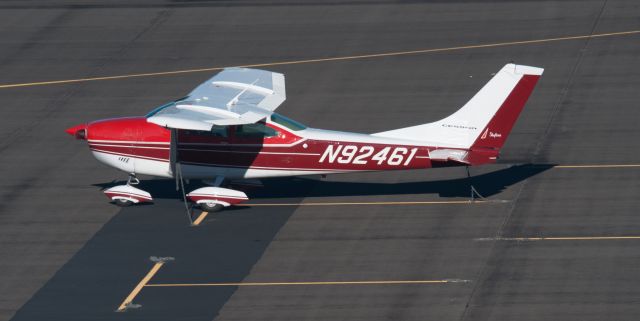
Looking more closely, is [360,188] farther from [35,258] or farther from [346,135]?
[35,258]

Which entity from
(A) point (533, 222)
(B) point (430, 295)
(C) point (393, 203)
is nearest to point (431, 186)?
(C) point (393, 203)

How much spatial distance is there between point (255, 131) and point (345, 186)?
290cm

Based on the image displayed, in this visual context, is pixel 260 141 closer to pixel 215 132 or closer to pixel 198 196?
pixel 215 132

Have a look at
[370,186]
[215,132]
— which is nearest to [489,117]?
[370,186]

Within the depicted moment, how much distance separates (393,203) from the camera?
29.3 meters

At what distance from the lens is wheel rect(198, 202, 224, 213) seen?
29.1m

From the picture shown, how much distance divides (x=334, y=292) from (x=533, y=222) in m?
5.57

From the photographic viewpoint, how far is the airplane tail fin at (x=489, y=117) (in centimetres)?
2811

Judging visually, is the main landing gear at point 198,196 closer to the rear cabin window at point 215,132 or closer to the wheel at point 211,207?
the wheel at point 211,207

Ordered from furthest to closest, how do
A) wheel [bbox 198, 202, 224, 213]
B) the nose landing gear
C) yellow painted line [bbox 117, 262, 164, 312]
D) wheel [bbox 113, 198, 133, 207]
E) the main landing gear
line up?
wheel [bbox 113, 198, 133, 207] → the nose landing gear → wheel [bbox 198, 202, 224, 213] → the main landing gear → yellow painted line [bbox 117, 262, 164, 312]

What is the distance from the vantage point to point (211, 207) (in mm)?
29156

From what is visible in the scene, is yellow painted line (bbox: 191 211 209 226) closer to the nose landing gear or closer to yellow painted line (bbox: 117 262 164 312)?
the nose landing gear

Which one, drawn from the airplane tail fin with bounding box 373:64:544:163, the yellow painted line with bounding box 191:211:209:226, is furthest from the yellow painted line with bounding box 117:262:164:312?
the airplane tail fin with bounding box 373:64:544:163

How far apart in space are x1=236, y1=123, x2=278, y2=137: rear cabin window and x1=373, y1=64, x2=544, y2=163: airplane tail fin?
3649 millimetres
